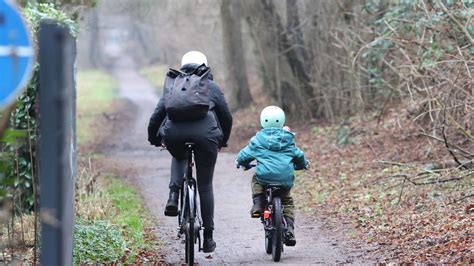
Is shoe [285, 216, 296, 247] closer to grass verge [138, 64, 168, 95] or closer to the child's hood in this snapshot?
the child's hood

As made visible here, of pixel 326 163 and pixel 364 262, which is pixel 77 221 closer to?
pixel 364 262

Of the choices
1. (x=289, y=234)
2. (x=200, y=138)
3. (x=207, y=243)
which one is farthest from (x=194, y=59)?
(x=289, y=234)

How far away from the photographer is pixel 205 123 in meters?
8.34

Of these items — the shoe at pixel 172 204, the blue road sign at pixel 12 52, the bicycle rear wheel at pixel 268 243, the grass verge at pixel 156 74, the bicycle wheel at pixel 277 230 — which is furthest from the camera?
the grass verge at pixel 156 74

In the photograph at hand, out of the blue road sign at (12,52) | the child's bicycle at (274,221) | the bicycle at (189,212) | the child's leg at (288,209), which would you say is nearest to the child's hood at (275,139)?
the child's bicycle at (274,221)

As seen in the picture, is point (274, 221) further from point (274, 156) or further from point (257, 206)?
point (274, 156)

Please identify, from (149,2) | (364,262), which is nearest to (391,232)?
(364,262)

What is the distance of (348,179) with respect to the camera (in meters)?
15.1

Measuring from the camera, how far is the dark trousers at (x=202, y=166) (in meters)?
8.35

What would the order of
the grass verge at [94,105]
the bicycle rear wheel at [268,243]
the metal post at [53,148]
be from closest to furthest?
the metal post at [53,148], the bicycle rear wheel at [268,243], the grass verge at [94,105]

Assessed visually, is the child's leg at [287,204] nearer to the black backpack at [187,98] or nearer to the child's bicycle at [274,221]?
the child's bicycle at [274,221]

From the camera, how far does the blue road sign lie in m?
4.23

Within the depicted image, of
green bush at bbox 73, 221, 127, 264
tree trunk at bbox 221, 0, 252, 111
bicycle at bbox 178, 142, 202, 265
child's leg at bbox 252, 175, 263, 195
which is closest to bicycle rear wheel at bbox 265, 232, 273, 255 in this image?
child's leg at bbox 252, 175, 263, 195

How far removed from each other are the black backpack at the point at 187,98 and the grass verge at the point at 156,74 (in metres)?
44.6
